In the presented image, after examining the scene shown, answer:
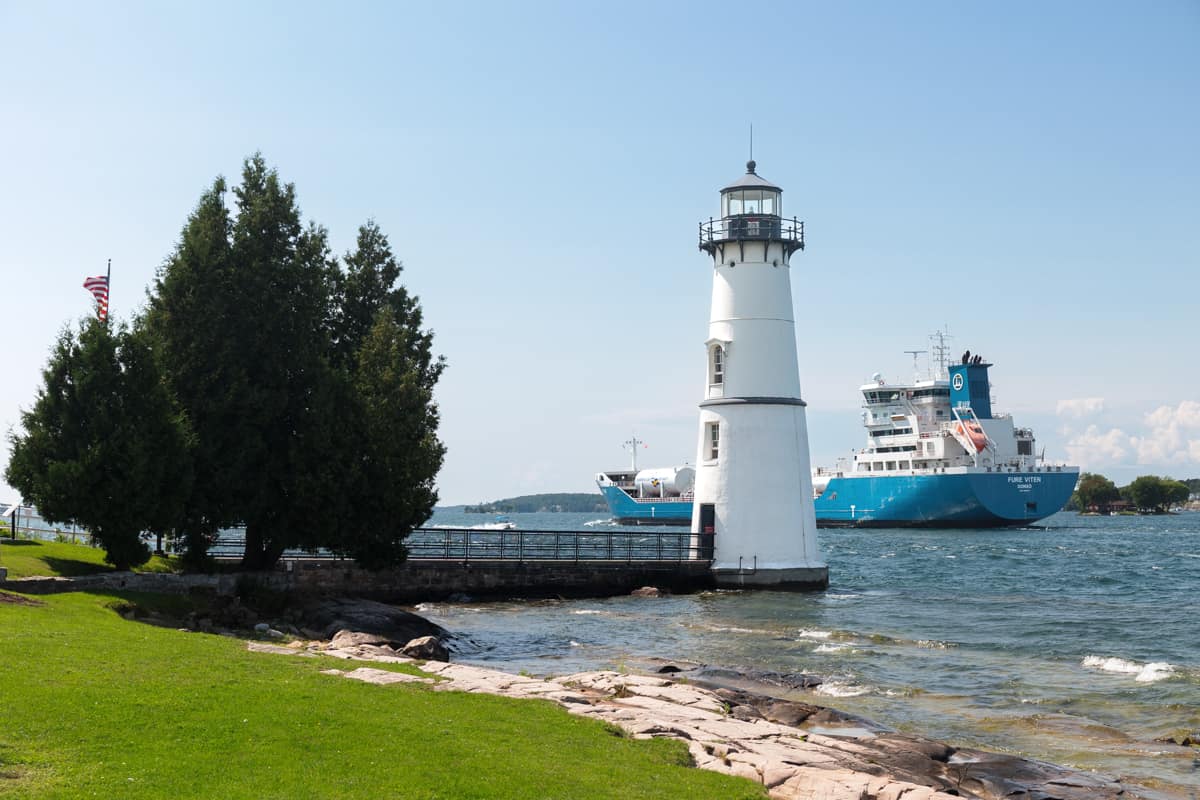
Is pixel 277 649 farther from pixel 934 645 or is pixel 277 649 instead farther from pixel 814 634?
pixel 934 645

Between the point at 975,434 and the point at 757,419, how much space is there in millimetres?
56630

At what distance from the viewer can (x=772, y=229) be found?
116 ft

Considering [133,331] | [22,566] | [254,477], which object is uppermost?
[133,331]

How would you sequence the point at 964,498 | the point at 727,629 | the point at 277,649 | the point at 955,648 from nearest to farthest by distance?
the point at 277,649
the point at 955,648
the point at 727,629
the point at 964,498

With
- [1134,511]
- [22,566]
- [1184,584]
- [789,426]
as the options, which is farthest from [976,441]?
[1134,511]

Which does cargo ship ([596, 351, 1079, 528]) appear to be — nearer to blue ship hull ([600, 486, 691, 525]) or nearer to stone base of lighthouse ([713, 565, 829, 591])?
blue ship hull ([600, 486, 691, 525])

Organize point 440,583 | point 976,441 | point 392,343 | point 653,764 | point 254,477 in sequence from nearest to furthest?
point 653,764 → point 254,477 → point 392,343 → point 440,583 → point 976,441

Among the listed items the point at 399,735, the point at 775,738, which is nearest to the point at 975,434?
the point at 775,738

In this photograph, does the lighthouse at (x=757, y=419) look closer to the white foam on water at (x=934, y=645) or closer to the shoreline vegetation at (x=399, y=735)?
the white foam on water at (x=934, y=645)

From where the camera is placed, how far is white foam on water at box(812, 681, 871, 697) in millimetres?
19094

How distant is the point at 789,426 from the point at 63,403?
2094 centimetres

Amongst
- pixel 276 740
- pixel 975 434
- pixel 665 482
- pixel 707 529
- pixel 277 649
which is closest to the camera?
pixel 276 740

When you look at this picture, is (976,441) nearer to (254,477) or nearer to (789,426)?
(789,426)

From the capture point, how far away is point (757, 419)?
114ft
